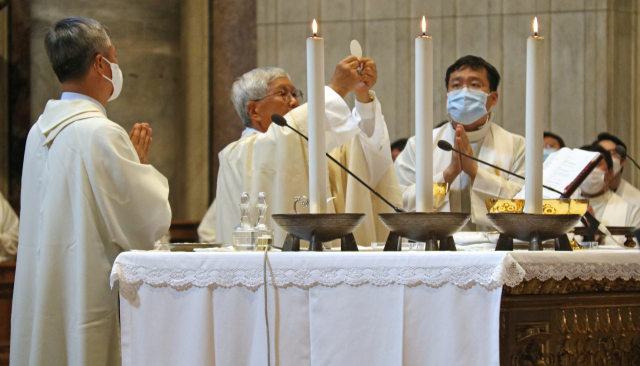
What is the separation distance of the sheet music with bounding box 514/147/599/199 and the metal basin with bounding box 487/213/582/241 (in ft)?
1.79

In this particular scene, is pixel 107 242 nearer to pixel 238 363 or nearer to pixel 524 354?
pixel 238 363

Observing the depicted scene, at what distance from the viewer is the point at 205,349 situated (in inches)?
85.0

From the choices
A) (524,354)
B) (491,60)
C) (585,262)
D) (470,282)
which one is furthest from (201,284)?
(491,60)

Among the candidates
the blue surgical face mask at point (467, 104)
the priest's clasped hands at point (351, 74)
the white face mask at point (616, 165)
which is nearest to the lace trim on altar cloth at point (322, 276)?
the priest's clasped hands at point (351, 74)

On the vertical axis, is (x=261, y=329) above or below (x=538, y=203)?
below

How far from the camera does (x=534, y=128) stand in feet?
7.41

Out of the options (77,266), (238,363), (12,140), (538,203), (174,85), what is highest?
(174,85)

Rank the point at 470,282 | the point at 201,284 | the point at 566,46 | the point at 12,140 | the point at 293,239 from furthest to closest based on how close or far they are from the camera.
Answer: the point at 12,140, the point at 566,46, the point at 293,239, the point at 201,284, the point at 470,282

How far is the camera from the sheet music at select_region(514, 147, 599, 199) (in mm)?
2744

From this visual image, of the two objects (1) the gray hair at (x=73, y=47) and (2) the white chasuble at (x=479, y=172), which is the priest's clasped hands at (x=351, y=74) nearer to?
(2) the white chasuble at (x=479, y=172)

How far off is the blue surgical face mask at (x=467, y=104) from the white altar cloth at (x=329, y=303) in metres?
2.16

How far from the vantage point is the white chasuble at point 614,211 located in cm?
582

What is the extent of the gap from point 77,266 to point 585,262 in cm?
186

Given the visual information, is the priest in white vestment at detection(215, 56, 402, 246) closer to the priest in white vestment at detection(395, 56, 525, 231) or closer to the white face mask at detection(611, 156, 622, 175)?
the priest in white vestment at detection(395, 56, 525, 231)
